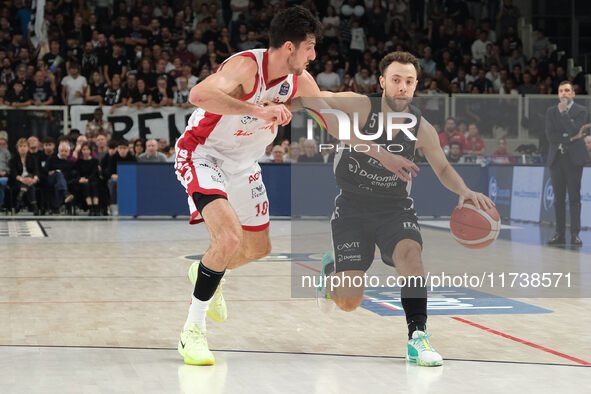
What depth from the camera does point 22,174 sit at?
52.7ft

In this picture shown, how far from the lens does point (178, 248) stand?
11172 millimetres

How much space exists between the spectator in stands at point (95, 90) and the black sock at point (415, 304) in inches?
534

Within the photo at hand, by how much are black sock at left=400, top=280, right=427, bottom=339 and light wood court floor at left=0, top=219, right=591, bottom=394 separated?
0.67 feet

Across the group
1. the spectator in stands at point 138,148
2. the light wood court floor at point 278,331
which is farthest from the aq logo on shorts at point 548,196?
the spectator in stands at point 138,148

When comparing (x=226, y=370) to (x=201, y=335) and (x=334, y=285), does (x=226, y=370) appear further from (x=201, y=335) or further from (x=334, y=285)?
(x=334, y=285)

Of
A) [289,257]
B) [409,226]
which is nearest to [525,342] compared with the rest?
[409,226]

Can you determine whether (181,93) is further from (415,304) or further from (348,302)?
(415,304)

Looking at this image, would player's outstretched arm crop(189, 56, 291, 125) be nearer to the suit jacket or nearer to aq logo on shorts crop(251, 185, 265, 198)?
aq logo on shorts crop(251, 185, 265, 198)

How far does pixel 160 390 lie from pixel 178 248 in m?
7.11

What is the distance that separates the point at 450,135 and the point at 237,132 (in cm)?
1115

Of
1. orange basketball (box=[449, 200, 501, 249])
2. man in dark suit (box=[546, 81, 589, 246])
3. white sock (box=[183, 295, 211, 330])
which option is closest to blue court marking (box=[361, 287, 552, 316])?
orange basketball (box=[449, 200, 501, 249])

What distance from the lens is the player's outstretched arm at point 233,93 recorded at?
4621mm

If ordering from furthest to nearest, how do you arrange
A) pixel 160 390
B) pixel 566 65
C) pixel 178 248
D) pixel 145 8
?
1. pixel 566 65
2. pixel 145 8
3. pixel 178 248
4. pixel 160 390

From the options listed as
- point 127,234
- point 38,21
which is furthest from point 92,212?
point 38,21
